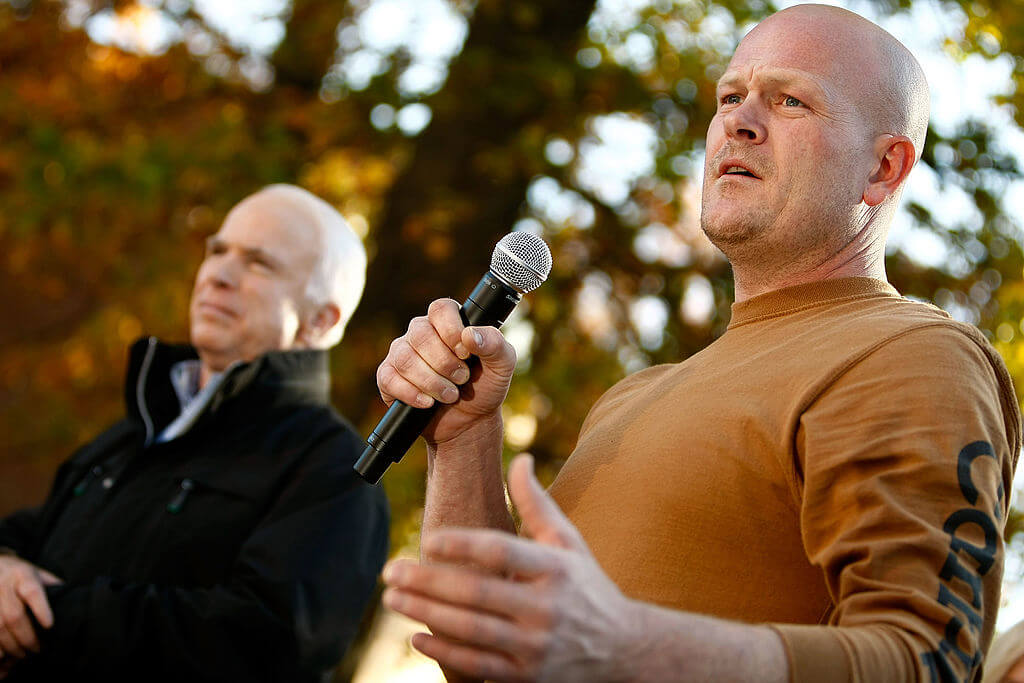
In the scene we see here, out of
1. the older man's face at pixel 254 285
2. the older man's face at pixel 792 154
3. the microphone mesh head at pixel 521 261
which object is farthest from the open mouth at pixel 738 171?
the older man's face at pixel 254 285

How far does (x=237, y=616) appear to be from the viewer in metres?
2.85

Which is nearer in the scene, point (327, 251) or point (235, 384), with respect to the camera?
point (235, 384)

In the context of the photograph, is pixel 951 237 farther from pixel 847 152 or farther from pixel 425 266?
pixel 847 152

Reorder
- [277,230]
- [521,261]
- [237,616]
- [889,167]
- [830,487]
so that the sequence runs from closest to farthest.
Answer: [830,487]
[521,261]
[889,167]
[237,616]
[277,230]

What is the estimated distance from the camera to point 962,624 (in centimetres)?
143

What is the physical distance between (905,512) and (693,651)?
371mm

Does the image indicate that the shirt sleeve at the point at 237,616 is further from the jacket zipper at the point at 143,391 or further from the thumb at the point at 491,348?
the thumb at the point at 491,348

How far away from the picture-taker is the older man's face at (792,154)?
2033mm

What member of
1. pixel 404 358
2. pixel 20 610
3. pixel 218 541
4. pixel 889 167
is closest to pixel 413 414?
pixel 404 358

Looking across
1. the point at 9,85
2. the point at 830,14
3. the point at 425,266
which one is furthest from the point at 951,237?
the point at 9,85

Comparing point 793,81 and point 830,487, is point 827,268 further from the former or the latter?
point 830,487

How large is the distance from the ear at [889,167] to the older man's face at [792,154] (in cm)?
3

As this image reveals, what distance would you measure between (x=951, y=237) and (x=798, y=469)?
457cm

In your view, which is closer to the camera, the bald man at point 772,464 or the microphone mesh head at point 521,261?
the bald man at point 772,464
